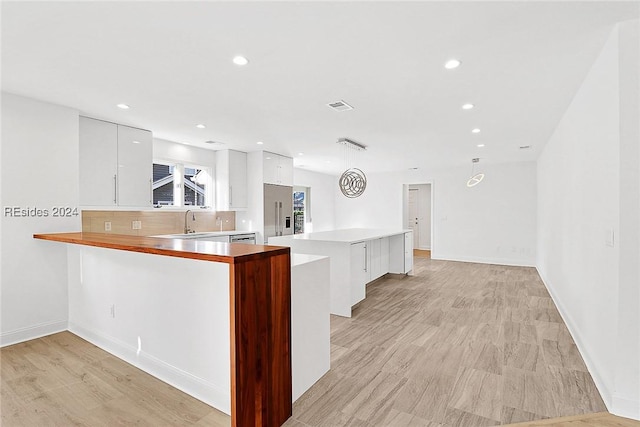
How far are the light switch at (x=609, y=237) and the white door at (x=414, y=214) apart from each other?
846cm

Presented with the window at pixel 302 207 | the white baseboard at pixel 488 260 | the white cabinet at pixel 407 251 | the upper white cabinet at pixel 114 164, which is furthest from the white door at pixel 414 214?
the upper white cabinet at pixel 114 164

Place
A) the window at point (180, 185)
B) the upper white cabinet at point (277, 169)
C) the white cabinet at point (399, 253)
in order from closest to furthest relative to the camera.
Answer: the window at point (180, 185) → the white cabinet at point (399, 253) → the upper white cabinet at point (277, 169)

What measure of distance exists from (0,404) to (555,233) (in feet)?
19.9

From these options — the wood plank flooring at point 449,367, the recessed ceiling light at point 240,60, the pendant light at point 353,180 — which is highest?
the recessed ceiling light at point 240,60

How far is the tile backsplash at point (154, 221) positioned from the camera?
4277 millimetres

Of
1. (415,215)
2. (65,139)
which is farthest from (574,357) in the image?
(415,215)

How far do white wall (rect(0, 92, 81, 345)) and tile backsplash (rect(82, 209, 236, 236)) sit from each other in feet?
2.63

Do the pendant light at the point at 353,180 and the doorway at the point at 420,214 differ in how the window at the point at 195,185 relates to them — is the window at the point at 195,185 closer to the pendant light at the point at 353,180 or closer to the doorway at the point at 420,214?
the pendant light at the point at 353,180

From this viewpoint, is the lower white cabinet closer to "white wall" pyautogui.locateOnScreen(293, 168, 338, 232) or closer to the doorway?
"white wall" pyautogui.locateOnScreen(293, 168, 338, 232)

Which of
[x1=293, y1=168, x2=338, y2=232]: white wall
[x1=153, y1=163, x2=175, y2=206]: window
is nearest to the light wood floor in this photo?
[x1=153, y1=163, x2=175, y2=206]: window

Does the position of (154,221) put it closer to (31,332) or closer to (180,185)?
(180,185)

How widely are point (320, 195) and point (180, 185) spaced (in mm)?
4808

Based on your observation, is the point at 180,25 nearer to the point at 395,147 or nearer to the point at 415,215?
the point at 395,147

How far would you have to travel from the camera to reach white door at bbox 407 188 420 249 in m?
10.6
